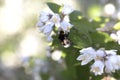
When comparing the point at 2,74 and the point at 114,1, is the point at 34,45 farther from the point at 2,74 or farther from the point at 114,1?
the point at 114,1

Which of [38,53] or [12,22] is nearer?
[38,53]

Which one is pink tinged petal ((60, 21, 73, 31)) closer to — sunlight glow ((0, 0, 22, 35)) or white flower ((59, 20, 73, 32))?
white flower ((59, 20, 73, 32))

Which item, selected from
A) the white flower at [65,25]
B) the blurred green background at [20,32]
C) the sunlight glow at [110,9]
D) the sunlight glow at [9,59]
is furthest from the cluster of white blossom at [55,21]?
the sunlight glow at [9,59]

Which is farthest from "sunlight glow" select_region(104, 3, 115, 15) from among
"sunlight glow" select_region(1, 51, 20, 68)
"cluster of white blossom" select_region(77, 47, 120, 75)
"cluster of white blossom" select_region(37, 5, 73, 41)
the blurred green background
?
"sunlight glow" select_region(1, 51, 20, 68)

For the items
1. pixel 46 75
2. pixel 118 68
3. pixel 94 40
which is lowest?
pixel 118 68

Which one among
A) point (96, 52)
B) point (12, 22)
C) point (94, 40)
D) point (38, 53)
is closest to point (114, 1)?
point (38, 53)

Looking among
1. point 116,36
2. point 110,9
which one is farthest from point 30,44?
point 116,36

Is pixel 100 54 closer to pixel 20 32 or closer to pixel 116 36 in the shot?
pixel 116 36
